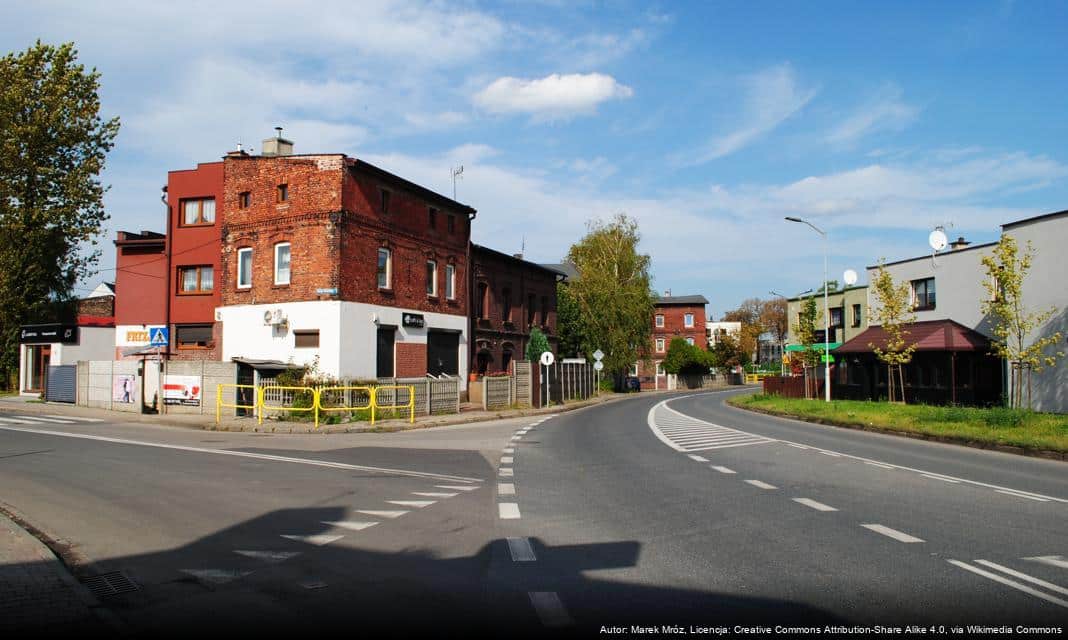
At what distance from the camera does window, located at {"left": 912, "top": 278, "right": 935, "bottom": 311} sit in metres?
35.9

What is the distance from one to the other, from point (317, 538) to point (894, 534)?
5.76 metres

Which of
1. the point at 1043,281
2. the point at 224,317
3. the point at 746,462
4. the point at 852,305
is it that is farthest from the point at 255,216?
the point at 852,305

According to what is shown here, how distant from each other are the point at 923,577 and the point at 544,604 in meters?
3.05

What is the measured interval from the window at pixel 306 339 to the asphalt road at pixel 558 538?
12.8 meters

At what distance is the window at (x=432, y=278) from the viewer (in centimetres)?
3388

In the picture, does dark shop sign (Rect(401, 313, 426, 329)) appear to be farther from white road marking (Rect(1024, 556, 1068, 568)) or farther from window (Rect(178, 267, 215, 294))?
white road marking (Rect(1024, 556, 1068, 568))

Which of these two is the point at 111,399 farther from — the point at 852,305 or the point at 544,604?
the point at 852,305

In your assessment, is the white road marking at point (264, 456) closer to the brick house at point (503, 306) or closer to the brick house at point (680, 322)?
the brick house at point (503, 306)

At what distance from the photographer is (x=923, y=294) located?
36625 millimetres

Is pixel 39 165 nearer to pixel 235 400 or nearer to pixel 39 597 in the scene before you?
pixel 235 400

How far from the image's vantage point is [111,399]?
94.6ft

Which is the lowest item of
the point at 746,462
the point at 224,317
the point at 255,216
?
the point at 746,462

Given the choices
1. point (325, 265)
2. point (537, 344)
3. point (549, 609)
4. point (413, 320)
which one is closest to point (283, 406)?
point (325, 265)

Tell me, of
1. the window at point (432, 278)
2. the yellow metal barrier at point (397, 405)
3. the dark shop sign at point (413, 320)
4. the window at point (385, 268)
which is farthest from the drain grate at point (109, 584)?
the window at point (432, 278)
